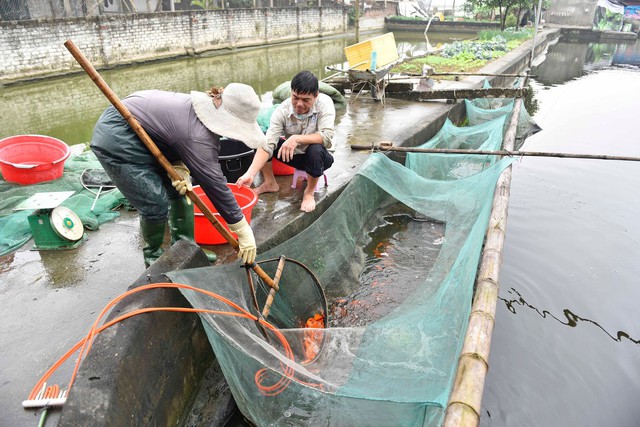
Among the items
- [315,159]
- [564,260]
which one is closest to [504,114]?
[564,260]

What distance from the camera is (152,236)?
9.89 ft

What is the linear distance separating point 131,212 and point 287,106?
71.4 inches

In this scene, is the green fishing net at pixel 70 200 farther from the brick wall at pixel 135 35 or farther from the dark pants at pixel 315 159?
the brick wall at pixel 135 35

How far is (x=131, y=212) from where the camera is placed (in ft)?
13.6

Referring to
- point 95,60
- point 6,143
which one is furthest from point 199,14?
point 6,143

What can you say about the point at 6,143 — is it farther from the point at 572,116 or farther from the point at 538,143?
the point at 572,116

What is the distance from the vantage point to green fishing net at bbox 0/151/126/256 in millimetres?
3688

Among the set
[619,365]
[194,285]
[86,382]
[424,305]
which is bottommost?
[619,365]

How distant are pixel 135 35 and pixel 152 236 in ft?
53.8

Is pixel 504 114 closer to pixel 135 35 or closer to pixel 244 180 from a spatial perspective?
pixel 244 180

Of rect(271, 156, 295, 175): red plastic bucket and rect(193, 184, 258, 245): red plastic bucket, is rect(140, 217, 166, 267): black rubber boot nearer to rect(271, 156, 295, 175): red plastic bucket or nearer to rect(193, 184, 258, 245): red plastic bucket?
rect(193, 184, 258, 245): red plastic bucket

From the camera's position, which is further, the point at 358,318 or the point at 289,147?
the point at 289,147

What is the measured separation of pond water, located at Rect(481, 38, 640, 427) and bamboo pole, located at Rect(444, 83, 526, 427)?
2.92 feet

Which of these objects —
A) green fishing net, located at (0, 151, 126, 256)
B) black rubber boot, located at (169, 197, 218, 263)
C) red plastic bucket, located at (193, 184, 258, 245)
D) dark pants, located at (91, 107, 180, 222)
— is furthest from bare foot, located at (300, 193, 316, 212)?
green fishing net, located at (0, 151, 126, 256)
